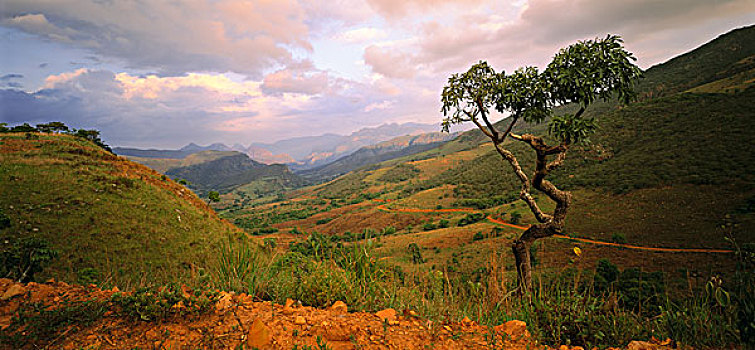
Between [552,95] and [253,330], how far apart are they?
8.08 meters

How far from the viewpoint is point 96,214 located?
16.5 m

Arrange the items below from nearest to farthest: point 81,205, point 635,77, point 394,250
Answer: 1. point 635,77
2. point 81,205
3. point 394,250

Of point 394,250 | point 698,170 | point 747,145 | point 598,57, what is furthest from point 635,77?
point 747,145

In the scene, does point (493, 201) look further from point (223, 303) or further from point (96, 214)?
point (223, 303)

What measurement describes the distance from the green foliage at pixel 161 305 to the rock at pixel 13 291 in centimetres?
165

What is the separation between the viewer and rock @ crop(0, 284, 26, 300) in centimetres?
340

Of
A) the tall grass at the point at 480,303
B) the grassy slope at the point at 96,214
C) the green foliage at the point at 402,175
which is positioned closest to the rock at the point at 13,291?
the tall grass at the point at 480,303

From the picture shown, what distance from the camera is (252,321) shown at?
116 inches

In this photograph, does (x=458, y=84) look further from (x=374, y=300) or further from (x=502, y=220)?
(x=502, y=220)

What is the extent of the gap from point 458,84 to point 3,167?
1118 inches

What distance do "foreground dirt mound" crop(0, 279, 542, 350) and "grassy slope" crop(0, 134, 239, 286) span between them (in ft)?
24.4

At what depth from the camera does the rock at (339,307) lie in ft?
10.8

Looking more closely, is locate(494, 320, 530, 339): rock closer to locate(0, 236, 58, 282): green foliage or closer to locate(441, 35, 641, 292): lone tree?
locate(441, 35, 641, 292): lone tree

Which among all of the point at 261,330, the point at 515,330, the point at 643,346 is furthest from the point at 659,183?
the point at 261,330
